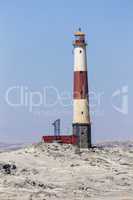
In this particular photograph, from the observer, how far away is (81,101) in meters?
66.4

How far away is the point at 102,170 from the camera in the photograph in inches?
2189

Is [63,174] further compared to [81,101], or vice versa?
[81,101]

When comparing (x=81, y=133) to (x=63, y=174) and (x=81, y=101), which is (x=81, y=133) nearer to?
(x=81, y=101)

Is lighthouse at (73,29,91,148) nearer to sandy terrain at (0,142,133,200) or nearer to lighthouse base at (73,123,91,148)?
lighthouse base at (73,123,91,148)

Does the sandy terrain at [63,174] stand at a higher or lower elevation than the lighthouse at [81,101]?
lower

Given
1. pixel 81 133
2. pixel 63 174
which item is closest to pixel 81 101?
pixel 81 133

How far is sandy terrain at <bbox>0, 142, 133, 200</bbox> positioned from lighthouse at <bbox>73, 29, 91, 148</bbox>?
2146 millimetres

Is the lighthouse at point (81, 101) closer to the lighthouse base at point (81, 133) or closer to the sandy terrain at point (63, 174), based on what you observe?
the lighthouse base at point (81, 133)

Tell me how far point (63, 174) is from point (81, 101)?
16.6 metres

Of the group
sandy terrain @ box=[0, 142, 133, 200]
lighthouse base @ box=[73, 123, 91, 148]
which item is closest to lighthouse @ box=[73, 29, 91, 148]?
lighthouse base @ box=[73, 123, 91, 148]

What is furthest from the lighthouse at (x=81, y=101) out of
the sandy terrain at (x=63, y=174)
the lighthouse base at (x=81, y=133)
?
the sandy terrain at (x=63, y=174)

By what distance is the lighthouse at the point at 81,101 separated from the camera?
217 feet

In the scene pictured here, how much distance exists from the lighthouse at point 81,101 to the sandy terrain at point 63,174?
7.04 feet

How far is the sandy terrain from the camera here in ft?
138
